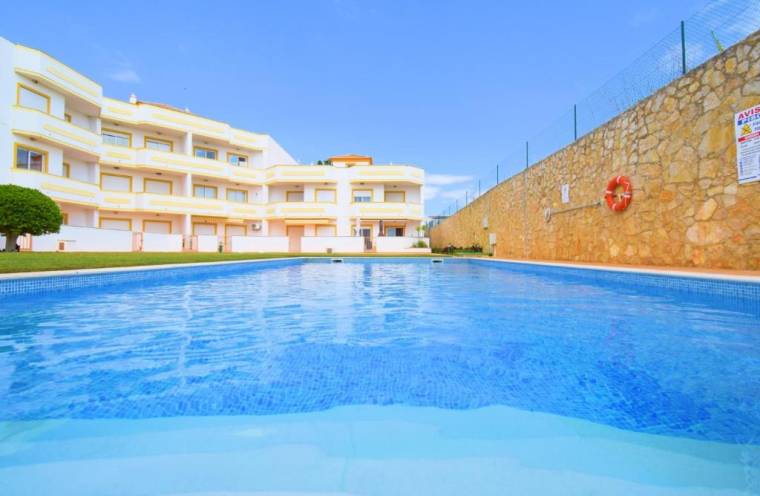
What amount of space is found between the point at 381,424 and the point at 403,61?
2818 centimetres

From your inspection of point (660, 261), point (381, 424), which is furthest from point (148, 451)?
point (660, 261)

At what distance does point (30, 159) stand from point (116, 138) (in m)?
7.92

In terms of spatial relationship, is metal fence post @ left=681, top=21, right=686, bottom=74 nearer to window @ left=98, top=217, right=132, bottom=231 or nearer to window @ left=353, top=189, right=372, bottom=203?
window @ left=353, top=189, right=372, bottom=203

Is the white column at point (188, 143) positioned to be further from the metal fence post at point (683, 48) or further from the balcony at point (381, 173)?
the metal fence post at point (683, 48)

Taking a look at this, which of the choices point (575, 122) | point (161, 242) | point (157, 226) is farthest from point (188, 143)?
point (575, 122)

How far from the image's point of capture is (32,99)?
18.0 metres

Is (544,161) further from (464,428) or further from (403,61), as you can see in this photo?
(403,61)

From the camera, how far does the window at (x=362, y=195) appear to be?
30.4 m

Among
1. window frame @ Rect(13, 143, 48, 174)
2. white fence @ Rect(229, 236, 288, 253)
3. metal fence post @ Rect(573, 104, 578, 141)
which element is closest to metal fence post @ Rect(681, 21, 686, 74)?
metal fence post @ Rect(573, 104, 578, 141)

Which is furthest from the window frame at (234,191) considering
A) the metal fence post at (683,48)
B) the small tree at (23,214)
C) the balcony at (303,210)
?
the metal fence post at (683,48)

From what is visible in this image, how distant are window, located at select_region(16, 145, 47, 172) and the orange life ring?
24004 millimetres

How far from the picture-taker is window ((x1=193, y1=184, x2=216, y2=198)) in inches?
1115

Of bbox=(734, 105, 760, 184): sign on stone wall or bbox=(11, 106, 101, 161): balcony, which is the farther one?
bbox=(11, 106, 101, 161): balcony

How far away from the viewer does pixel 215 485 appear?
139 cm
